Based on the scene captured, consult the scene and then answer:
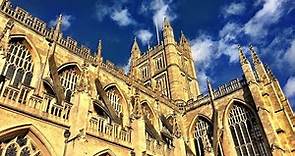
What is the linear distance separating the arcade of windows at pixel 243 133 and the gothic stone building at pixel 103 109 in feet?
0.26

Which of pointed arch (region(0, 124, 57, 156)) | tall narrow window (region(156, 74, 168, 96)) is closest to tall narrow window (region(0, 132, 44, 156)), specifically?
pointed arch (region(0, 124, 57, 156))

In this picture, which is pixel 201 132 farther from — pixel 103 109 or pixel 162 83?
pixel 162 83

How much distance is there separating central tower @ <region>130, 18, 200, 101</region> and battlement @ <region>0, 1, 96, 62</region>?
40.6 ft

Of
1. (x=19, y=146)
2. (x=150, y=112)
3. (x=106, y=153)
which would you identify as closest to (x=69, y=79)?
(x=106, y=153)

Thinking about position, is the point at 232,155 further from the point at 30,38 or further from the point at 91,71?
the point at 30,38

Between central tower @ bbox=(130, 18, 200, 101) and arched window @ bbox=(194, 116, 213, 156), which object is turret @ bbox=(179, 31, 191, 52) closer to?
central tower @ bbox=(130, 18, 200, 101)

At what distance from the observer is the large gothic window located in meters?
17.8

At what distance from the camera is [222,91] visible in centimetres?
2575

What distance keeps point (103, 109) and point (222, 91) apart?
13.0 metres

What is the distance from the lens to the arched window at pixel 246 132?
842 inches

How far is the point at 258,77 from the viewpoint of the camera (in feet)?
78.8

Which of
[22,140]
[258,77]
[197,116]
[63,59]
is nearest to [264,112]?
[258,77]

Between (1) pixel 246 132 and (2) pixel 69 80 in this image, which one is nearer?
(2) pixel 69 80

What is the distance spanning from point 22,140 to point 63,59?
8297mm
